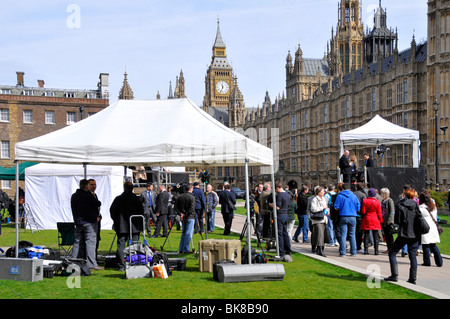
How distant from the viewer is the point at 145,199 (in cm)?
2028

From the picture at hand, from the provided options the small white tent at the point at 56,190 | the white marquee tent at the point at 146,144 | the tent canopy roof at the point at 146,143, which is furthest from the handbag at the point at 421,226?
the small white tent at the point at 56,190

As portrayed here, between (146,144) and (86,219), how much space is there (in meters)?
2.03

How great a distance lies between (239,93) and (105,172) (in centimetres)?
10894

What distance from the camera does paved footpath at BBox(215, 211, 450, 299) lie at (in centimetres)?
955

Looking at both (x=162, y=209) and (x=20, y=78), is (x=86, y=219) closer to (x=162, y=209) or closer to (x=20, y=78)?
(x=162, y=209)

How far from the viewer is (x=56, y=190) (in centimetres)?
2414

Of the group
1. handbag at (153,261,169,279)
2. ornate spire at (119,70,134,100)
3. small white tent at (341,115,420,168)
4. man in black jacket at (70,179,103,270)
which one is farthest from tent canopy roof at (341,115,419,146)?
ornate spire at (119,70,134,100)

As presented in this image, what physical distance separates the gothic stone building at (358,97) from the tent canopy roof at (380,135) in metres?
8.88

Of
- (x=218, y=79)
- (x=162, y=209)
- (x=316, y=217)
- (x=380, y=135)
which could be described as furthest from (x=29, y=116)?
(x=218, y=79)

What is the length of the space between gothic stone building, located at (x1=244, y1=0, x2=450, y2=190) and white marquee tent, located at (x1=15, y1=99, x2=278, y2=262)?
741 inches

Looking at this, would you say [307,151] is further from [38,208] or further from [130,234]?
[130,234]

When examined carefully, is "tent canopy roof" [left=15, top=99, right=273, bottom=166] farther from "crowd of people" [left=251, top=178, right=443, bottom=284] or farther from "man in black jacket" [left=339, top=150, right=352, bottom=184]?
"man in black jacket" [left=339, top=150, right=352, bottom=184]
